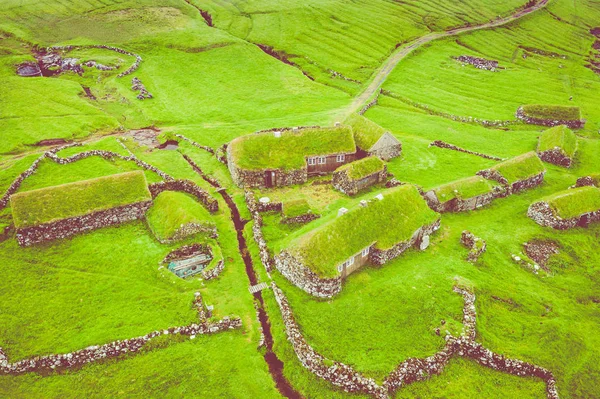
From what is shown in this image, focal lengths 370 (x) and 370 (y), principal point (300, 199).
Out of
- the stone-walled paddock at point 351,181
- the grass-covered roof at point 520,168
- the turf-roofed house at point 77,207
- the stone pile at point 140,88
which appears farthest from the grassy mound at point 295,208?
the stone pile at point 140,88

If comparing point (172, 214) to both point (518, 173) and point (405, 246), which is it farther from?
point (518, 173)

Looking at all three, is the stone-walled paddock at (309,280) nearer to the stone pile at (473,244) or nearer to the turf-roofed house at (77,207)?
the stone pile at (473,244)

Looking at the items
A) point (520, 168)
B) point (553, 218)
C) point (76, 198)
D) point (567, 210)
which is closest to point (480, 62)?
point (520, 168)

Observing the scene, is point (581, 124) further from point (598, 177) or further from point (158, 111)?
point (158, 111)

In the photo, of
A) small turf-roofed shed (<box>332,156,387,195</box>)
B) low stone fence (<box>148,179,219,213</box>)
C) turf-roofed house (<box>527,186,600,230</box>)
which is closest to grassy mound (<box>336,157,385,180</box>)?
small turf-roofed shed (<box>332,156,387,195</box>)

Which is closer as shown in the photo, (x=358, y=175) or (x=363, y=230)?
(x=363, y=230)

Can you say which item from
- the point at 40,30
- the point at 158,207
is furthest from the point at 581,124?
the point at 40,30
